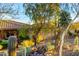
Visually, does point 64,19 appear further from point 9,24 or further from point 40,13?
point 9,24

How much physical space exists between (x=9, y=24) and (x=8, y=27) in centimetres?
2

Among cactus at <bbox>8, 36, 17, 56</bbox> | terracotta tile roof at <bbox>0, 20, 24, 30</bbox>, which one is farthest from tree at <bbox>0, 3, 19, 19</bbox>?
cactus at <bbox>8, 36, 17, 56</bbox>

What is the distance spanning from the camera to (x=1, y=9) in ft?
4.52

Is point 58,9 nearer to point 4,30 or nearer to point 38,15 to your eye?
point 38,15

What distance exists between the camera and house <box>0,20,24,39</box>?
1.36m

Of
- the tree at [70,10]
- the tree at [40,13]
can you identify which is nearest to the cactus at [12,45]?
the tree at [40,13]

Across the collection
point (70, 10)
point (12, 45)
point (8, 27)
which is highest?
point (70, 10)

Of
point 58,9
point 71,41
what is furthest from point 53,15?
point 71,41

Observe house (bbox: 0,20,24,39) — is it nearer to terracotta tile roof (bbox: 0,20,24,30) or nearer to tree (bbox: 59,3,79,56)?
terracotta tile roof (bbox: 0,20,24,30)


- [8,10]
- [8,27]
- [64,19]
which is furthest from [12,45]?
[64,19]

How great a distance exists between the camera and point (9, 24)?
1371 millimetres

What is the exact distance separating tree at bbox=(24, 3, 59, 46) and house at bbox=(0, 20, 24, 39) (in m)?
0.09

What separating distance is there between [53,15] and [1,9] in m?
0.34

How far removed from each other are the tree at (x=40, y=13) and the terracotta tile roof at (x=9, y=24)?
0.09m
